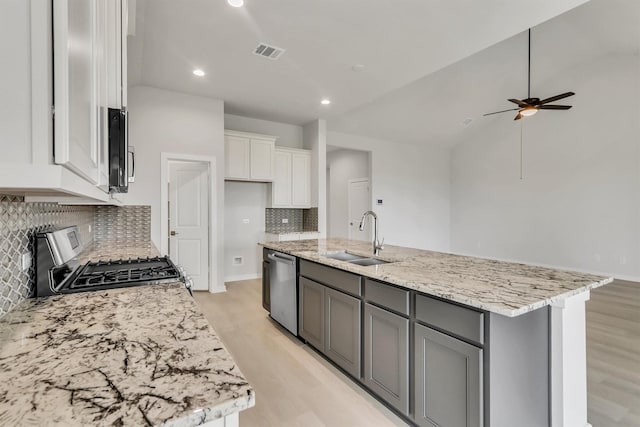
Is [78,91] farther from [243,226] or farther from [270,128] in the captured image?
[270,128]

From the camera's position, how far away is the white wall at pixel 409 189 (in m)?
7.32

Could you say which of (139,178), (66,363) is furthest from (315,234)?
(66,363)

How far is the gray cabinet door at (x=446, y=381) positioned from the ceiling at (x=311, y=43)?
8.54ft

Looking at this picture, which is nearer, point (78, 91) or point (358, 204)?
point (78, 91)

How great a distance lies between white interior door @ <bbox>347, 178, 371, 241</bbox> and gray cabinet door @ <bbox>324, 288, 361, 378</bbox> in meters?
4.92

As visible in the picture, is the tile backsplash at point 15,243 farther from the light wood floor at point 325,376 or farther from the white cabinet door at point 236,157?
the white cabinet door at point 236,157

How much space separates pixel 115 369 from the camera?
2.49 feet

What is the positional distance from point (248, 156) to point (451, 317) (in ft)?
14.4

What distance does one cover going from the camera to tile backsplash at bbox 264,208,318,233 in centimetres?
584

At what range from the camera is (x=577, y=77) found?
600 cm

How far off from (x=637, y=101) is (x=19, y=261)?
8.20m

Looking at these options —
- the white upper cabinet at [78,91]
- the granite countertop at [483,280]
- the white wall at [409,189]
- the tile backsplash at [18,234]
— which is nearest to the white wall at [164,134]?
the tile backsplash at [18,234]

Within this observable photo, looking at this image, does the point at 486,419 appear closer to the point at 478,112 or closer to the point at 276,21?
the point at 276,21

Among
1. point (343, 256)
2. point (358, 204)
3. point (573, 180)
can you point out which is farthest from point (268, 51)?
point (573, 180)
